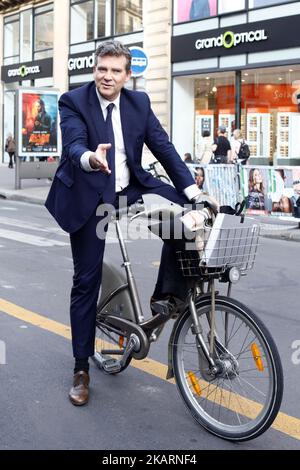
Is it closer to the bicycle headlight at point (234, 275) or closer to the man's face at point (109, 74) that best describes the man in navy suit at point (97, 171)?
the man's face at point (109, 74)

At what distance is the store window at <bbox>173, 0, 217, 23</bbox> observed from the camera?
64.1 feet

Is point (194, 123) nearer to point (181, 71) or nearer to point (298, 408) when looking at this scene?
point (181, 71)

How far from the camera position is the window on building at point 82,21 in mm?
25312

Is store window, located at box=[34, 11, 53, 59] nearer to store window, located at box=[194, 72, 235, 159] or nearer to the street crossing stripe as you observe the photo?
store window, located at box=[194, 72, 235, 159]

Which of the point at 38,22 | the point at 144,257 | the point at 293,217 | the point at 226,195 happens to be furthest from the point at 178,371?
the point at 38,22

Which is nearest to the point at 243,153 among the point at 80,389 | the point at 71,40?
the point at 71,40

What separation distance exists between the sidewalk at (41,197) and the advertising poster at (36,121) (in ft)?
3.72

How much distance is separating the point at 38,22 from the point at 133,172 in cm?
2707

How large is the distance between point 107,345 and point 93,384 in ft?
0.84

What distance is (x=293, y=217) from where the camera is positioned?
1241 centimetres

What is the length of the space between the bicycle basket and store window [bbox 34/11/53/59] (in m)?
26.2

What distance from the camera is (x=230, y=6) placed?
1889cm

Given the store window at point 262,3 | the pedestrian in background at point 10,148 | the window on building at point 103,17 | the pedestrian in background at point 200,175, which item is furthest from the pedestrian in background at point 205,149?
the pedestrian in background at point 10,148

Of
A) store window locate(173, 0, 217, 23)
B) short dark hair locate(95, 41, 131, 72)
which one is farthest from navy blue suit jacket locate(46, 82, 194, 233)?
store window locate(173, 0, 217, 23)
